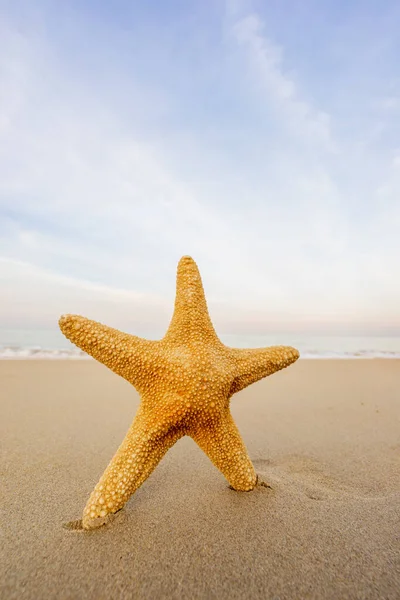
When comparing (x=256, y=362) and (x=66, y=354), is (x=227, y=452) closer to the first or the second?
(x=256, y=362)

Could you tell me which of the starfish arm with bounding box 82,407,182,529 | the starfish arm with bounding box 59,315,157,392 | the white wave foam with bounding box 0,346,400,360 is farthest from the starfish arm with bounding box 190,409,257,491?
the white wave foam with bounding box 0,346,400,360

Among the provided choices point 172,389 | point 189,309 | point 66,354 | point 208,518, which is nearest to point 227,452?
point 208,518

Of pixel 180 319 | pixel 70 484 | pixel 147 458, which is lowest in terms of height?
pixel 70 484

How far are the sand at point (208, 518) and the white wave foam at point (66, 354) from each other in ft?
23.1

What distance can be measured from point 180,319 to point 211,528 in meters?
1.23

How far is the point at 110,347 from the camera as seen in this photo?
2.34 m

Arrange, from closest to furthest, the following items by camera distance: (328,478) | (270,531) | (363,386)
Result: 1. (270,531)
2. (328,478)
3. (363,386)

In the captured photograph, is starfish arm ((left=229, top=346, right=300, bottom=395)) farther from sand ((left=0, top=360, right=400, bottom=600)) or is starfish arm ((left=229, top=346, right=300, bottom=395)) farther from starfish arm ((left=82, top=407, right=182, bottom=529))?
sand ((left=0, top=360, right=400, bottom=600))

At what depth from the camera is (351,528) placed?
202 cm

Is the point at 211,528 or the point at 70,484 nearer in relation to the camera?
the point at 211,528

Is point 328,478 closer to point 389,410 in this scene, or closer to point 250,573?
point 250,573

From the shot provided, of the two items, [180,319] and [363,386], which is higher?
[180,319]

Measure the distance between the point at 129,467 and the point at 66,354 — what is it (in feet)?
34.7

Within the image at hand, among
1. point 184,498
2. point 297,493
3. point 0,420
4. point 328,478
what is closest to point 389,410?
point 328,478
